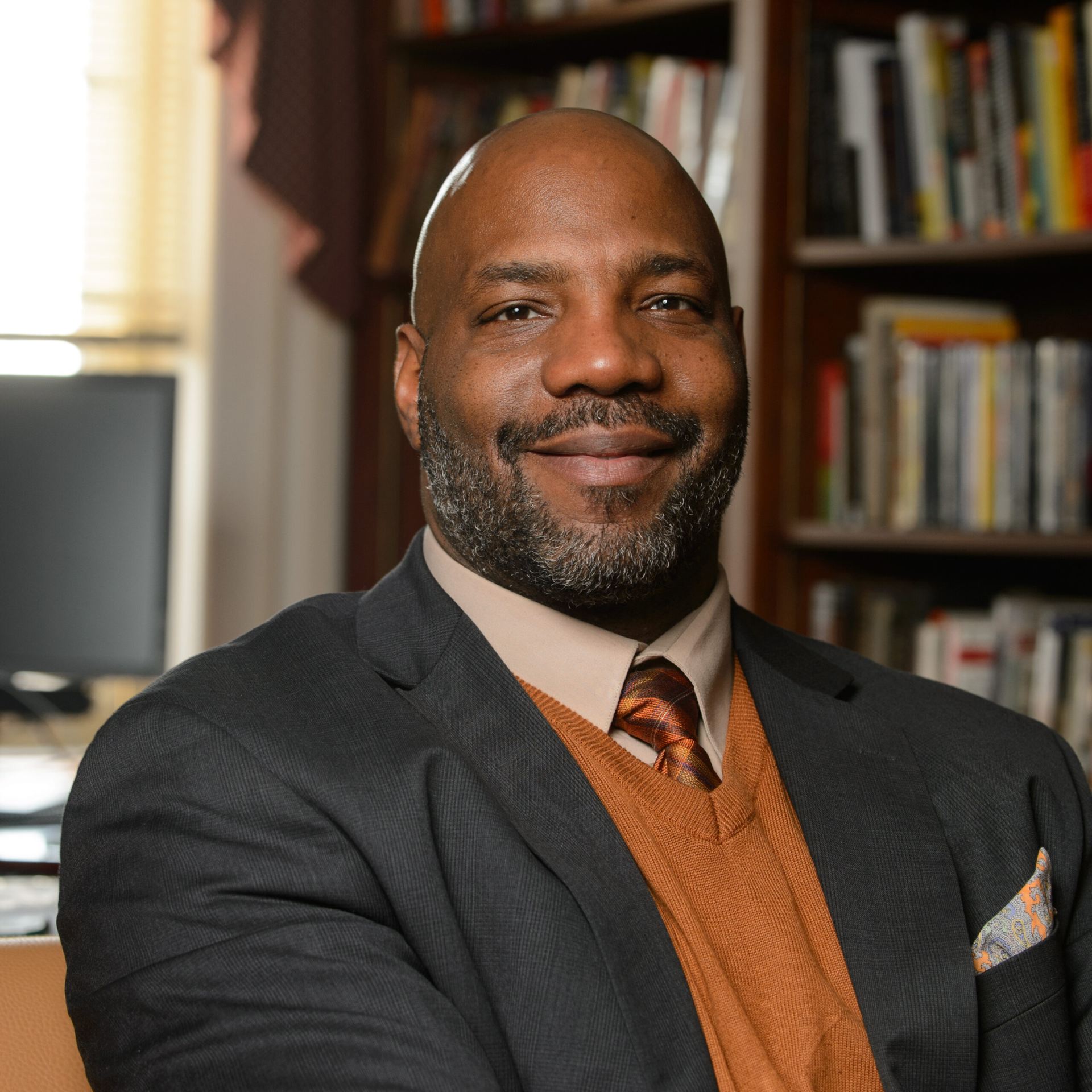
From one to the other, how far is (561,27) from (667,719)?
181cm

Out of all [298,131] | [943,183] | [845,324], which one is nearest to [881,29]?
[943,183]

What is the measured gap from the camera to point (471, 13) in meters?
2.62

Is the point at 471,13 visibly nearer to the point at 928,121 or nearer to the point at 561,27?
the point at 561,27

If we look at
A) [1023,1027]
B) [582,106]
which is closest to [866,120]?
[582,106]

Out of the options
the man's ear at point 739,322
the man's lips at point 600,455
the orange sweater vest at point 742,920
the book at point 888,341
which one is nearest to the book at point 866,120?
the book at point 888,341

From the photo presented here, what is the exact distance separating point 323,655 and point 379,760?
0.40ft

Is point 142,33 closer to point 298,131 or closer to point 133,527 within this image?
point 298,131

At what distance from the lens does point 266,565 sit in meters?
2.73

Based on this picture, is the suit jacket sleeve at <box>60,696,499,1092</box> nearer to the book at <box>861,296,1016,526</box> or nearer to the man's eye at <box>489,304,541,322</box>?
the man's eye at <box>489,304,541,322</box>

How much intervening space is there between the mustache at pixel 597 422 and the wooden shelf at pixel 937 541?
3.79 feet

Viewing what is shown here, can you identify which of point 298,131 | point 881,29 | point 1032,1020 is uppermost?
point 881,29

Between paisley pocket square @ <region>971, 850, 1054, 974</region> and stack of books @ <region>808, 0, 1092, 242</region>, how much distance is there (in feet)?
4.44

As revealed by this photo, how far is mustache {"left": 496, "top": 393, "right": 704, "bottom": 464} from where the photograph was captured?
1.07 m

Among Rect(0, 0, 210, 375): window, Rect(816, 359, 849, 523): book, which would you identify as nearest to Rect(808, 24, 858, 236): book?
Rect(816, 359, 849, 523): book
